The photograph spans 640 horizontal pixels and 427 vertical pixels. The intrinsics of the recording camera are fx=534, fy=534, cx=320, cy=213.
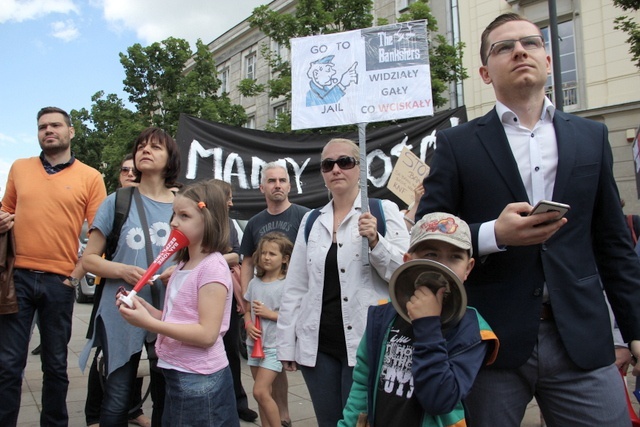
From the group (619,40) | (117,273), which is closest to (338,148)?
(117,273)

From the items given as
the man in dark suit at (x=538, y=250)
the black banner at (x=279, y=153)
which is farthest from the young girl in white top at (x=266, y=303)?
the black banner at (x=279, y=153)

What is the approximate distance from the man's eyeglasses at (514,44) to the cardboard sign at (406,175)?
11.1 ft

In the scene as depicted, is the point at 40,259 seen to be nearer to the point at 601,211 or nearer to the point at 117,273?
the point at 117,273

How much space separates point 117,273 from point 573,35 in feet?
54.5

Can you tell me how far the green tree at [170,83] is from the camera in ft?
77.8

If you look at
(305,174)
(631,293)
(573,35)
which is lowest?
(631,293)

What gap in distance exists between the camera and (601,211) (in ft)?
6.32

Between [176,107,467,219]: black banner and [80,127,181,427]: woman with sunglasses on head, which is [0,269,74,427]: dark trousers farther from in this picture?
[176,107,467,219]: black banner

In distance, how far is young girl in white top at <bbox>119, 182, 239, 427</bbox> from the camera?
2.33 m

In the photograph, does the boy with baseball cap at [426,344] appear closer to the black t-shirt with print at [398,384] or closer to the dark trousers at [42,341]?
the black t-shirt with print at [398,384]

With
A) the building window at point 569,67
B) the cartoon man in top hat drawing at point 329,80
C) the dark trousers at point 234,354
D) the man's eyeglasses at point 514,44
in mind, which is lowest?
the dark trousers at point 234,354

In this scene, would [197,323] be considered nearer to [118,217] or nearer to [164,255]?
[164,255]

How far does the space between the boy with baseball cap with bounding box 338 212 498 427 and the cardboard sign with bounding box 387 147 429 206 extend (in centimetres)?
354

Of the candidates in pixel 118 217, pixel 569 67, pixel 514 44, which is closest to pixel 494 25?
pixel 514 44
